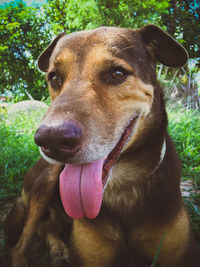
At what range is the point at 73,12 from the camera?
33.6 ft

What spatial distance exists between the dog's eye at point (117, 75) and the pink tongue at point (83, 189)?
617 mm

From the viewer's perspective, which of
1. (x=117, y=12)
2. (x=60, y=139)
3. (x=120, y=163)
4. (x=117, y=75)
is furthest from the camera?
(x=117, y=12)

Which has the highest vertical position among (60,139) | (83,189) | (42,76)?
(42,76)

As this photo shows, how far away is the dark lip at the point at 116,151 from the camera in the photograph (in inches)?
62.0

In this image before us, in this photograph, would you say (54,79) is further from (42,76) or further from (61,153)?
(42,76)

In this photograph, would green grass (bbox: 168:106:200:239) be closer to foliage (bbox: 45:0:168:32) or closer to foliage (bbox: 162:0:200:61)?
foliage (bbox: 45:0:168:32)

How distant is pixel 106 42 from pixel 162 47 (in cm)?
61

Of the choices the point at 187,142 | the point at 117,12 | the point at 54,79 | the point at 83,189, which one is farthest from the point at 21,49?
the point at 83,189

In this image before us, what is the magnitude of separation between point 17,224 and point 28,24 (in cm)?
1307

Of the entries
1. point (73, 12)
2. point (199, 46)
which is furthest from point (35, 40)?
point (199, 46)

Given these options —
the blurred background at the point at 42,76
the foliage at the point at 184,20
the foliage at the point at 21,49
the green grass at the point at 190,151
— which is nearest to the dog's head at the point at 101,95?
the blurred background at the point at 42,76

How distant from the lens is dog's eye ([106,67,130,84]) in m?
1.76

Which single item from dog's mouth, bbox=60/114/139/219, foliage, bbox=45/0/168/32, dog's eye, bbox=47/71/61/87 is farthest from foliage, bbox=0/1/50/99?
dog's mouth, bbox=60/114/139/219

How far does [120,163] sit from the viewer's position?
1.99 metres
